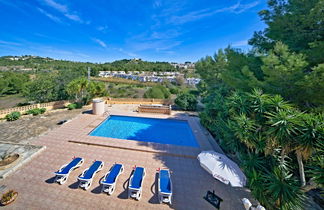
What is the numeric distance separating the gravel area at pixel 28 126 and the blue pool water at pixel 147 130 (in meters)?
3.65

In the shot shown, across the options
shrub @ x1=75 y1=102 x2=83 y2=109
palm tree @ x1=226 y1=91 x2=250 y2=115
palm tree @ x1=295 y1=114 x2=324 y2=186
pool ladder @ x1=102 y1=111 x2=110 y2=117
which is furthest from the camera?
shrub @ x1=75 y1=102 x2=83 y2=109

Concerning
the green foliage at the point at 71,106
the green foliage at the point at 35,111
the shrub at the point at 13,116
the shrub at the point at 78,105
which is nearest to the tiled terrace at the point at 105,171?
the shrub at the point at 13,116

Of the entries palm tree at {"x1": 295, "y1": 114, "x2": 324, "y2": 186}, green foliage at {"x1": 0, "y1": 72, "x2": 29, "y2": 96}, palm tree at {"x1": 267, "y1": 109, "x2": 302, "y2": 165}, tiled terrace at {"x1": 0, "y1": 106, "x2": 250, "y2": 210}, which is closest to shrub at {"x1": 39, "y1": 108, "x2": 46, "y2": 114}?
tiled terrace at {"x1": 0, "y1": 106, "x2": 250, "y2": 210}

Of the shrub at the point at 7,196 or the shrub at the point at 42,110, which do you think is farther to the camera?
the shrub at the point at 42,110

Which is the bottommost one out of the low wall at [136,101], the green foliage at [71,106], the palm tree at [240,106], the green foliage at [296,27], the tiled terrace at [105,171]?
the tiled terrace at [105,171]

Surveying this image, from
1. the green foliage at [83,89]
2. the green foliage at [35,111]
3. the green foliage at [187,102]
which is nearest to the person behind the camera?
the green foliage at [35,111]

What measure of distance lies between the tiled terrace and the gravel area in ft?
3.91

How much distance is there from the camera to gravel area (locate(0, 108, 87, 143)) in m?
8.24

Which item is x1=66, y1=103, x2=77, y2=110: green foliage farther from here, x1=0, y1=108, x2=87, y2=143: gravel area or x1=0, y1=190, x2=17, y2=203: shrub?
x1=0, y1=190, x2=17, y2=203: shrub

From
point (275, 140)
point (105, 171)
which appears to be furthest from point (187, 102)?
point (105, 171)

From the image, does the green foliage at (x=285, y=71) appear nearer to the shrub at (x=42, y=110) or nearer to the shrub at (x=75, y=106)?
the shrub at (x=75, y=106)

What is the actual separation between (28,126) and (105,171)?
8.91 metres

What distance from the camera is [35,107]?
1307 cm

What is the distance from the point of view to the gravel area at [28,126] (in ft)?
27.0
